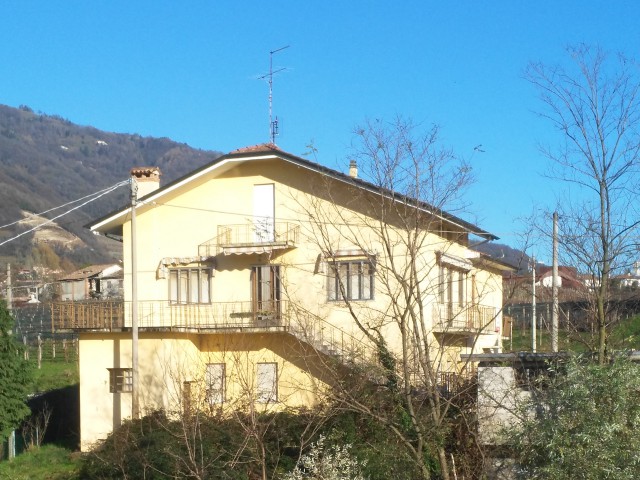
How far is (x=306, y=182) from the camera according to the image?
2595 cm

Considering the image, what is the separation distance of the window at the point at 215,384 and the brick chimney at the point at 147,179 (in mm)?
6424

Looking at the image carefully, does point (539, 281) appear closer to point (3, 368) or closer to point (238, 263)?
point (238, 263)

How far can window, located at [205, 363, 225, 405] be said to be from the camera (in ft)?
68.7

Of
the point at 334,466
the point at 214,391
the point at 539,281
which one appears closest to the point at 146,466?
the point at 214,391

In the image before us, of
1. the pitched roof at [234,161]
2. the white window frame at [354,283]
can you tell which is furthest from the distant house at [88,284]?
the white window frame at [354,283]

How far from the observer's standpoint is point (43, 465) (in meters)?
25.0

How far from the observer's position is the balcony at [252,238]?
2573 centimetres

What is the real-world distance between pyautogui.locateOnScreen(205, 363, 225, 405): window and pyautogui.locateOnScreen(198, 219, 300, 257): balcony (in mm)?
3219

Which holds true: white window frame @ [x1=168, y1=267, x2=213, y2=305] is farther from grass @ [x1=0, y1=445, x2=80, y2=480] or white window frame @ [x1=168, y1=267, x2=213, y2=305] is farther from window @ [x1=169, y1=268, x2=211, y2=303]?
grass @ [x1=0, y1=445, x2=80, y2=480]

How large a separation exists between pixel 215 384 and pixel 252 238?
5.33m

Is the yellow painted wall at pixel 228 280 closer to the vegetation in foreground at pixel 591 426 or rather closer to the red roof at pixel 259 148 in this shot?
the red roof at pixel 259 148

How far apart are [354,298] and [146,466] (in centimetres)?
840

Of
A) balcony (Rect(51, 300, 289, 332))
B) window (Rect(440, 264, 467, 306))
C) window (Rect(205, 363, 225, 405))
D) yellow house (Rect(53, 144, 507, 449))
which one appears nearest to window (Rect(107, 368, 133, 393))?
yellow house (Rect(53, 144, 507, 449))

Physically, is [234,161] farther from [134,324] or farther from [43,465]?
[43,465]
